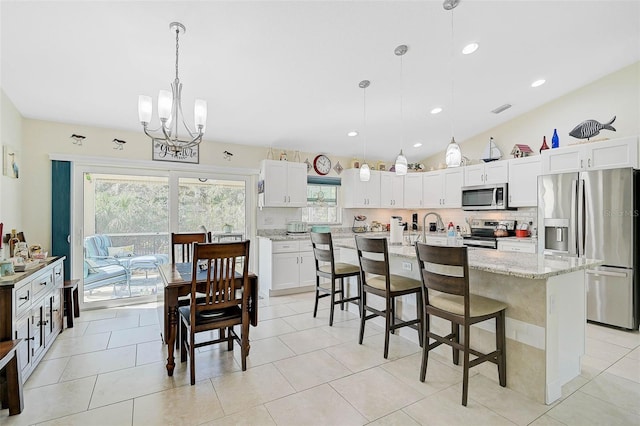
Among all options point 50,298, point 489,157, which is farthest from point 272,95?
point 489,157

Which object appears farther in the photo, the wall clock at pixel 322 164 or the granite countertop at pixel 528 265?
the wall clock at pixel 322 164

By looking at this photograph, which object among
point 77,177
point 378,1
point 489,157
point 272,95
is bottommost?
point 77,177

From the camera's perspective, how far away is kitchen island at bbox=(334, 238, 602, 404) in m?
2.10

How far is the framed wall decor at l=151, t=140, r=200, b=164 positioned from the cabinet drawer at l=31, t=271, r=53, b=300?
2.01 meters

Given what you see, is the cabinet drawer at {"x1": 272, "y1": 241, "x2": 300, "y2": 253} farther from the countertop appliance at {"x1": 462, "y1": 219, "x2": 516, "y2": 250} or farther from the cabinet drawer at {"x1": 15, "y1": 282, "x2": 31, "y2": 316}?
the cabinet drawer at {"x1": 15, "y1": 282, "x2": 31, "y2": 316}

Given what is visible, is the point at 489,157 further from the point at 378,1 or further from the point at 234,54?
the point at 234,54

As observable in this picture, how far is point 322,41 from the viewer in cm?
292

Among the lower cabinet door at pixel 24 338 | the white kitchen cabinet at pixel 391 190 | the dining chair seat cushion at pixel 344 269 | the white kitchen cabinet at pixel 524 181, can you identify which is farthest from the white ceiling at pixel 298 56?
the lower cabinet door at pixel 24 338

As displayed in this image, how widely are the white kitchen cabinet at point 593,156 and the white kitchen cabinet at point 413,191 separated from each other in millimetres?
2257

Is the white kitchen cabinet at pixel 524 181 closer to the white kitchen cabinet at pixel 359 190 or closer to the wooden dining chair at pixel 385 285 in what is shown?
the white kitchen cabinet at pixel 359 190

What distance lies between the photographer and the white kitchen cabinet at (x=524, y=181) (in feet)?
15.0

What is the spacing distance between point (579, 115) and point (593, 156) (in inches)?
40.1

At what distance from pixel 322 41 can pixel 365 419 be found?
3.08 meters

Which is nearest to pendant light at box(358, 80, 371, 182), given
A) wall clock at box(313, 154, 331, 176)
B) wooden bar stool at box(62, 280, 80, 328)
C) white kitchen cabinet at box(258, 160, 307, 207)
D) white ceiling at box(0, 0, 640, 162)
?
white ceiling at box(0, 0, 640, 162)
